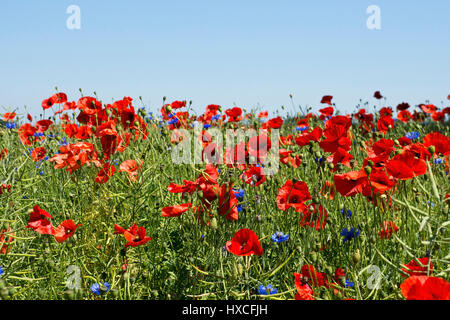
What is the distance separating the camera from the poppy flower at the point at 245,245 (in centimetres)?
133

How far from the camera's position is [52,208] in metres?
2.56

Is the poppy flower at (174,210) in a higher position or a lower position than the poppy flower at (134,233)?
higher

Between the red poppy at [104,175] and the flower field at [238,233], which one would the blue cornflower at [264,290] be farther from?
the red poppy at [104,175]

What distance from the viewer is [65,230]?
1.55 metres

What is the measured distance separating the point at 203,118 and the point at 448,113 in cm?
352

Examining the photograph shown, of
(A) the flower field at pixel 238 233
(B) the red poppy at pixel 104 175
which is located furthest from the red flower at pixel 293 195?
(B) the red poppy at pixel 104 175

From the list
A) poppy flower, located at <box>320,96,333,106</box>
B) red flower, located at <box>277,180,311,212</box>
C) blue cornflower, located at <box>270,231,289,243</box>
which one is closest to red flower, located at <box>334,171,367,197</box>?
red flower, located at <box>277,180,311,212</box>

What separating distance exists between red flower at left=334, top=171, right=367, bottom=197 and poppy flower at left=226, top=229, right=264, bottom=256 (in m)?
0.36

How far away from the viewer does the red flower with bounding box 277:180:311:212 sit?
1633 mm

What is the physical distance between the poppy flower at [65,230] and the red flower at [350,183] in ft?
3.13

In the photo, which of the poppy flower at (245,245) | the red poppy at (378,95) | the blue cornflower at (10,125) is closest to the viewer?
the poppy flower at (245,245)

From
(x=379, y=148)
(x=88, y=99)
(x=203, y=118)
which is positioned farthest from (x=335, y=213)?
(x=203, y=118)

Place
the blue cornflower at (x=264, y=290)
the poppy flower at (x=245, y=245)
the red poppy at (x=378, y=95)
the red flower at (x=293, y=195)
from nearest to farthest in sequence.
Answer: the poppy flower at (x=245, y=245), the blue cornflower at (x=264, y=290), the red flower at (x=293, y=195), the red poppy at (x=378, y=95)

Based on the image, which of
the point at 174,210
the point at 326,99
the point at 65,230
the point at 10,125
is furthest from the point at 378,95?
the point at 65,230
